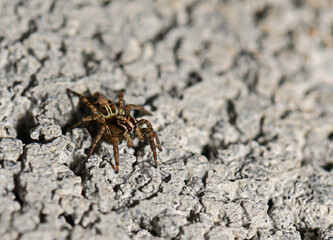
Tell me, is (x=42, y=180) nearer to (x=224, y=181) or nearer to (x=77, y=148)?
(x=77, y=148)

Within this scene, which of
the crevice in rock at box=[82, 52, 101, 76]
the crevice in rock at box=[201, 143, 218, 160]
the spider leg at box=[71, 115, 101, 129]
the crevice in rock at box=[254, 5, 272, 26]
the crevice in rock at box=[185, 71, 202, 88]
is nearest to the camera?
the spider leg at box=[71, 115, 101, 129]

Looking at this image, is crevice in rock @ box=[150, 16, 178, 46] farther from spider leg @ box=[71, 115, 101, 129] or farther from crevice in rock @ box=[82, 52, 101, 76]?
spider leg @ box=[71, 115, 101, 129]

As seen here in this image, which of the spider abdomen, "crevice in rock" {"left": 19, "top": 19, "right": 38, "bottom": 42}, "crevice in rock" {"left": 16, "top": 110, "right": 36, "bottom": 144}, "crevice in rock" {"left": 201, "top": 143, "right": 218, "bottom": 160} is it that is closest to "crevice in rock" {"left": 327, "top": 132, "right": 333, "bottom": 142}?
"crevice in rock" {"left": 201, "top": 143, "right": 218, "bottom": 160}

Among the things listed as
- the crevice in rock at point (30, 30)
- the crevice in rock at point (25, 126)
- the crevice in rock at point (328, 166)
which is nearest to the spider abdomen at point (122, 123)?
the crevice in rock at point (25, 126)

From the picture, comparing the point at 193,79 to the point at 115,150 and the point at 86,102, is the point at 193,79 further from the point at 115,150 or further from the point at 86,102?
the point at 115,150

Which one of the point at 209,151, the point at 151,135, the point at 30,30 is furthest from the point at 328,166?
the point at 30,30

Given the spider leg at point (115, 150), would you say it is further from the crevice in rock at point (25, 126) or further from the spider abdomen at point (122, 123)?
the crevice in rock at point (25, 126)
